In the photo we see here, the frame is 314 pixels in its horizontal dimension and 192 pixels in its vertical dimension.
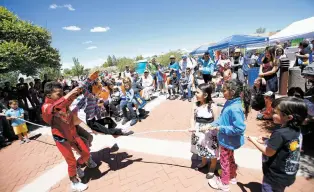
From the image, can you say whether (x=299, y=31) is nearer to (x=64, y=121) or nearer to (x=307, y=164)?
(x=307, y=164)

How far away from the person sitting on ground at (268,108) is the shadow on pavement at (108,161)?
4047 millimetres

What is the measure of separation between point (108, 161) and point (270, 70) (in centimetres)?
517

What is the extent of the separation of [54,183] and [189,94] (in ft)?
21.9

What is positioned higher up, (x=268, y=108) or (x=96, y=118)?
(x=96, y=118)

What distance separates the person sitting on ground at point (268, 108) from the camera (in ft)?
16.9

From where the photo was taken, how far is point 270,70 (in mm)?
5121

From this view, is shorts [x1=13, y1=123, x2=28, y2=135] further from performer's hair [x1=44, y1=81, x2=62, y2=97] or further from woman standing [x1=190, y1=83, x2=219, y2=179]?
woman standing [x1=190, y1=83, x2=219, y2=179]

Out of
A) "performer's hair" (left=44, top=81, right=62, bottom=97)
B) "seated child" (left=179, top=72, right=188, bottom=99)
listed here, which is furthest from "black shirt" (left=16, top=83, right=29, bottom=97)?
"seated child" (left=179, top=72, right=188, bottom=99)

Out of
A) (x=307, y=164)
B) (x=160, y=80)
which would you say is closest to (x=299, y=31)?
(x=160, y=80)

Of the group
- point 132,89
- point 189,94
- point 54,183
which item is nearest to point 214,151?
point 54,183

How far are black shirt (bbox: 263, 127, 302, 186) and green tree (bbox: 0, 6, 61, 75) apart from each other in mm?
8428

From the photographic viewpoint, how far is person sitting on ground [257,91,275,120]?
514 cm

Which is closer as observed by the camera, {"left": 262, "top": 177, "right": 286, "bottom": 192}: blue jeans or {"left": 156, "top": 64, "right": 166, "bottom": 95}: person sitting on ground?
{"left": 262, "top": 177, "right": 286, "bottom": 192}: blue jeans

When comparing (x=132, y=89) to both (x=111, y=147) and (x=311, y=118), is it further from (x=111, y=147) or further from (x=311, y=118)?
(x=311, y=118)
